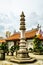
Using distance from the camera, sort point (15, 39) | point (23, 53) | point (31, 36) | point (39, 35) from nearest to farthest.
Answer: point (23, 53)
point (39, 35)
point (31, 36)
point (15, 39)

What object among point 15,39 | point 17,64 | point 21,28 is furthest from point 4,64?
point 15,39

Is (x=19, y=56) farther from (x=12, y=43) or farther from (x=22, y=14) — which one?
(x=12, y=43)

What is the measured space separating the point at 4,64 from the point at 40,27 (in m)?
30.1

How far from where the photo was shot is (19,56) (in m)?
16.8

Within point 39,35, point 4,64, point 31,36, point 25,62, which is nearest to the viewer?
point 4,64

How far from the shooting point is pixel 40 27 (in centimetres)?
4291

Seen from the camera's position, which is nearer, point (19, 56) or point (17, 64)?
point (17, 64)

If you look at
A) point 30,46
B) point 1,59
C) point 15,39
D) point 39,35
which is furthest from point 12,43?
point 1,59

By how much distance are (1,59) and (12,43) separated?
28222mm

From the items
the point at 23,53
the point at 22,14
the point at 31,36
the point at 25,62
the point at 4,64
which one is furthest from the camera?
the point at 31,36

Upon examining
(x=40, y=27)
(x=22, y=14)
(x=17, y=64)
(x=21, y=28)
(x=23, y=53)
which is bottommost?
(x=17, y=64)

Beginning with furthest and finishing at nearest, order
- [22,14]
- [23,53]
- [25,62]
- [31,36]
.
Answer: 1. [31,36]
2. [22,14]
3. [23,53]
4. [25,62]

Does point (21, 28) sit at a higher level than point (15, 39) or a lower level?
lower

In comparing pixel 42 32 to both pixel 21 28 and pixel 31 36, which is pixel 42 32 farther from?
pixel 21 28
